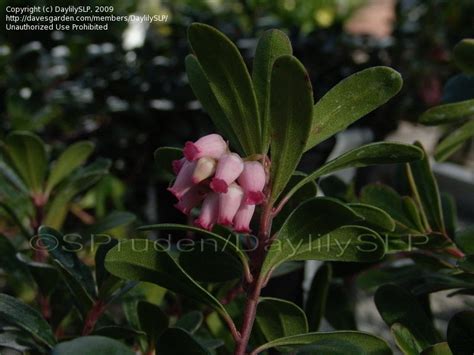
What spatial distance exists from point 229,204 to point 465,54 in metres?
0.27

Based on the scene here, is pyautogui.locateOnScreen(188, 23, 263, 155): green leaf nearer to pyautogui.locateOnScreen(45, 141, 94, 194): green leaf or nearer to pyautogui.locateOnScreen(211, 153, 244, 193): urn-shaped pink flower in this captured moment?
pyautogui.locateOnScreen(211, 153, 244, 193): urn-shaped pink flower

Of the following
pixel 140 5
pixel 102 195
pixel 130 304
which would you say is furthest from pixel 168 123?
pixel 130 304

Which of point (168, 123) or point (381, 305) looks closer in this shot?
point (381, 305)

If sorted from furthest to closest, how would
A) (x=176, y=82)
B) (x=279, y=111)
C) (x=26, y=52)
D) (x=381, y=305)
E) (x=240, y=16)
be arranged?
(x=240, y=16), (x=176, y=82), (x=26, y=52), (x=381, y=305), (x=279, y=111)

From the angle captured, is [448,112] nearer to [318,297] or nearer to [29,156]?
[318,297]

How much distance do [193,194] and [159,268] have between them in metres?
0.06

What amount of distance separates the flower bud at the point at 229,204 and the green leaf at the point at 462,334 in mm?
189

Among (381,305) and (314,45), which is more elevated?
(314,45)

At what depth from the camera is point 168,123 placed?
1639mm

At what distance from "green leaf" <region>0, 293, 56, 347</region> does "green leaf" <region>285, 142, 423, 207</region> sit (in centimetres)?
26

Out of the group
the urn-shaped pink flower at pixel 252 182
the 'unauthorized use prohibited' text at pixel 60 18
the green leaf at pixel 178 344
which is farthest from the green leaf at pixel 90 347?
the 'unauthorized use prohibited' text at pixel 60 18

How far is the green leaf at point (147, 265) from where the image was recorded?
438 millimetres

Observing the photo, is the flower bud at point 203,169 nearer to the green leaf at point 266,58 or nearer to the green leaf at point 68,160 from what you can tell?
the green leaf at point 266,58

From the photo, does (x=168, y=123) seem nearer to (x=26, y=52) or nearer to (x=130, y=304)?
(x=26, y=52)
